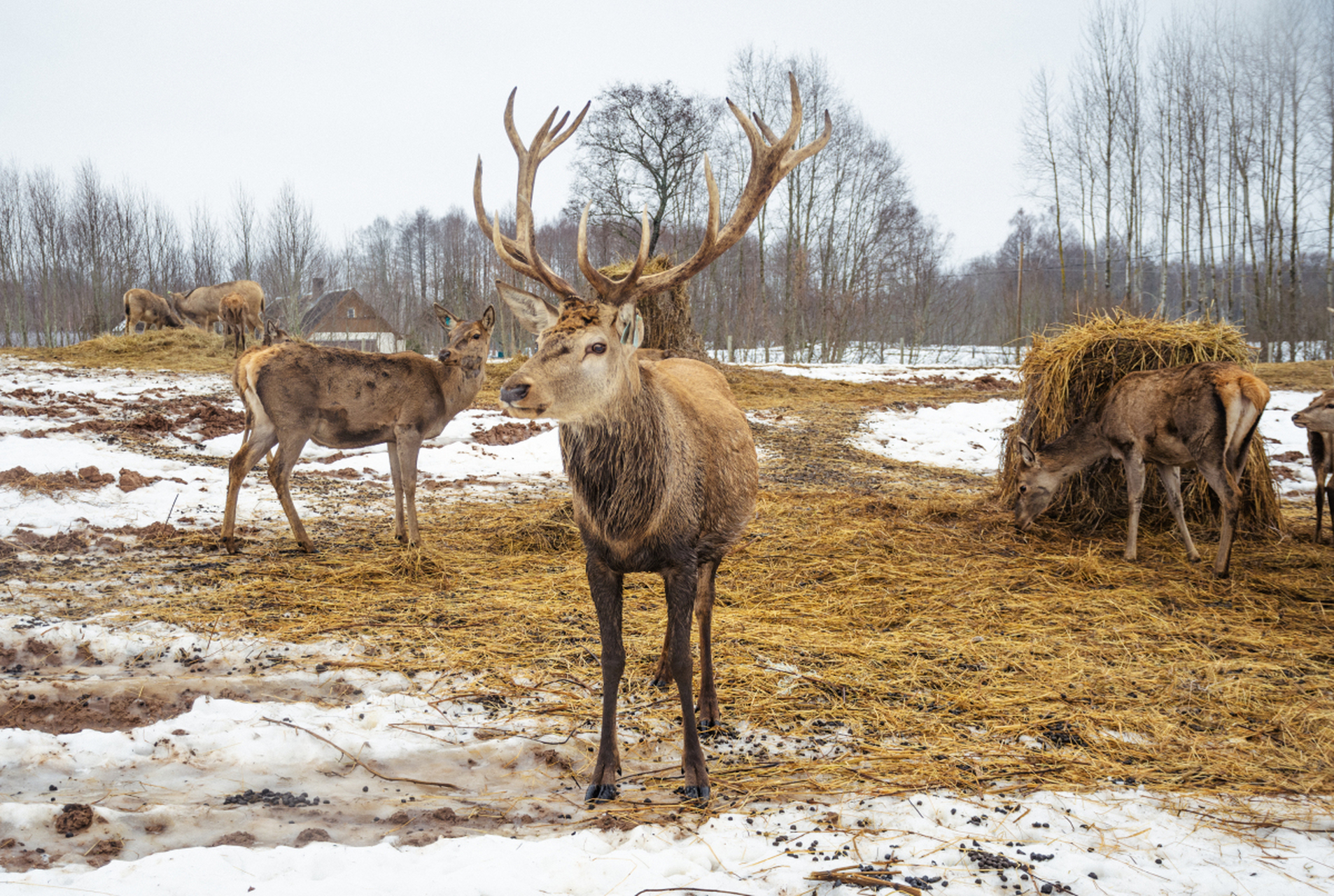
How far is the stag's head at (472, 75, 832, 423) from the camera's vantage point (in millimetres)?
3047

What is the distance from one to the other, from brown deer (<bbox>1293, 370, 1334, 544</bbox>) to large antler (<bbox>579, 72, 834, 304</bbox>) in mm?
5550

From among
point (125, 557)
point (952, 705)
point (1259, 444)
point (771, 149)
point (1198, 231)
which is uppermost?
point (1198, 231)

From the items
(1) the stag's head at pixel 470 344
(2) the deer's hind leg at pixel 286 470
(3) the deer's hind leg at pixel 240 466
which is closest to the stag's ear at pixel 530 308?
(2) the deer's hind leg at pixel 286 470

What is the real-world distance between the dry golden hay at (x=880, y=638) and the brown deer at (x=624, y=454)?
1.39ft

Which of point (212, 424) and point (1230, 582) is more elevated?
point (212, 424)

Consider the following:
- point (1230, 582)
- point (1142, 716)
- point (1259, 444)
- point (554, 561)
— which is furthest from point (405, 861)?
point (1259, 444)

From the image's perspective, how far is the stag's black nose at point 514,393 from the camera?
2.87m

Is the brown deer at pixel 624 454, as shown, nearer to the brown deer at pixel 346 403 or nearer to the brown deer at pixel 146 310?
the brown deer at pixel 346 403

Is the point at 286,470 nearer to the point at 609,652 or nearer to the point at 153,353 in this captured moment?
the point at 609,652

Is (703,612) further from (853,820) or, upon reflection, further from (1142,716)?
(1142,716)

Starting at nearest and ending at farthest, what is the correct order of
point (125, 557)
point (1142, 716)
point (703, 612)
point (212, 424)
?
point (1142, 716) < point (703, 612) < point (125, 557) < point (212, 424)

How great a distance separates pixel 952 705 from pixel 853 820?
1.30 meters

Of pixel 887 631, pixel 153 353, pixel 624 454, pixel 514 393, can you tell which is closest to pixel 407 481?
pixel 624 454

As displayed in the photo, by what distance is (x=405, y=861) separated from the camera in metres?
2.52
